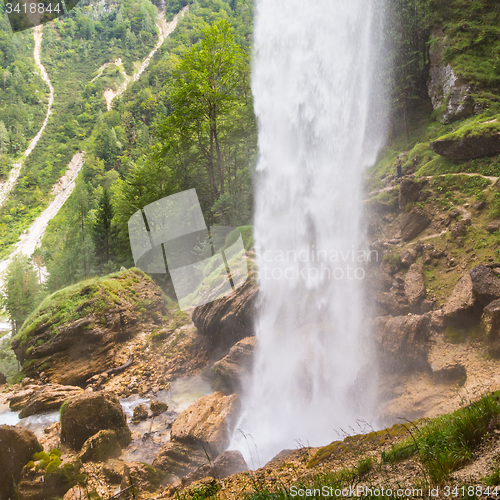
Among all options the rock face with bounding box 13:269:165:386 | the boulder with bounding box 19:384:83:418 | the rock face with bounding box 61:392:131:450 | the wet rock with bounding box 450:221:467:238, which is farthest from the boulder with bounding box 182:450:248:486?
the wet rock with bounding box 450:221:467:238

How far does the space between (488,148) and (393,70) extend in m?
11.5

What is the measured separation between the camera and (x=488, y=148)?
10945mm

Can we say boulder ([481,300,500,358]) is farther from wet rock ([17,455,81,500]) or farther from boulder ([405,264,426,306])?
wet rock ([17,455,81,500])

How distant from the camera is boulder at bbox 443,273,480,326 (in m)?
7.86

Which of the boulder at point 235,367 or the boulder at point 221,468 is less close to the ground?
the boulder at point 221,468

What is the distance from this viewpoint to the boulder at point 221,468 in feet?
19.5

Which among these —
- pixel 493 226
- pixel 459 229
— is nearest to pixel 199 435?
pixel 459 229

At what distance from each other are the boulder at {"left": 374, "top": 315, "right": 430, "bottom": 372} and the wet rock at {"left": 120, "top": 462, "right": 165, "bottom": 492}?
6774mm

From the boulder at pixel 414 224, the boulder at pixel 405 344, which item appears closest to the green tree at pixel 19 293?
the boulder at pixel 405 344

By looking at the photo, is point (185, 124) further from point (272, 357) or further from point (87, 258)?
point (272, 357)

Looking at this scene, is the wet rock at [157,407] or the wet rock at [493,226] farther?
the wet rock at [157,407]

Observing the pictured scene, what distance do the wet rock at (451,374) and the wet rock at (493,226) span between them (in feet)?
15.8

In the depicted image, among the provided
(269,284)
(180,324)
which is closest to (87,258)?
A: (180,324)

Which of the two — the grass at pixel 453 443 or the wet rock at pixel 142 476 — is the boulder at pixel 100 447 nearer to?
the wet rock at pixel 142 476
